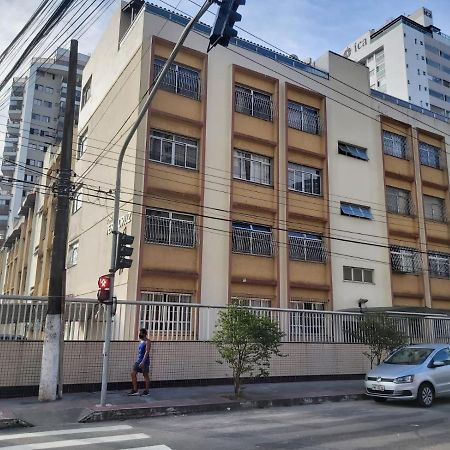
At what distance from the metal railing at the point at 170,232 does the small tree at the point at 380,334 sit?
668 centimetres

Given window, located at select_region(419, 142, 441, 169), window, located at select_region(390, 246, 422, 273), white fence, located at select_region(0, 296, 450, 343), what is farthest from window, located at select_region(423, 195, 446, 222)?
white fence, located at select_region(0, 296, 450, 343)

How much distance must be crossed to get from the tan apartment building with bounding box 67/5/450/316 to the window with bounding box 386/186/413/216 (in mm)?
80

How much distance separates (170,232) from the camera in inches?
705

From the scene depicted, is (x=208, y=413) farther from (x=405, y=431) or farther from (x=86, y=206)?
(x=86, y=206)

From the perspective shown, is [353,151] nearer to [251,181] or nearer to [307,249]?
[307,249]

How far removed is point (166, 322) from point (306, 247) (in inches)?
354

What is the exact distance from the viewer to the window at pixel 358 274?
2202 cm

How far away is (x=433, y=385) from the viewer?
11906 mm

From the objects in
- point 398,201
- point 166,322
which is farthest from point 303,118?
point 166,322

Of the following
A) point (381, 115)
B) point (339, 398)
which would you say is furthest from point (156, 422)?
point (381, 115)

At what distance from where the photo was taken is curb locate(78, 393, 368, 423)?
9883 millimetres

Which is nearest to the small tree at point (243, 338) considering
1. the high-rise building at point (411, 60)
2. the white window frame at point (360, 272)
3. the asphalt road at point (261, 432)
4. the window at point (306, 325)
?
the asphalt road at point (261, 432)

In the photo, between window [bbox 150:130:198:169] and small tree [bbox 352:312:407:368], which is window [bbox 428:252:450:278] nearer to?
small tree [bbox 352:312:407:368]

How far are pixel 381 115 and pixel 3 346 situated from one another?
20.8 metres
